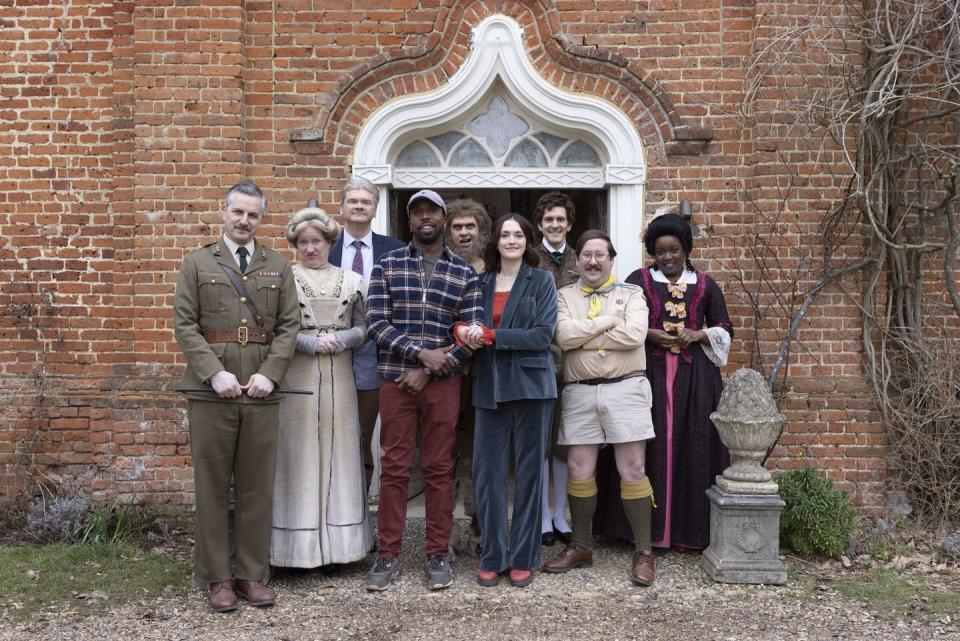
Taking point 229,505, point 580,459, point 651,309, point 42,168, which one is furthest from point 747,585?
point 42,168

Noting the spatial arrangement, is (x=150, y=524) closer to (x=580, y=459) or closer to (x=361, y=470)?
(x=361, y=470)

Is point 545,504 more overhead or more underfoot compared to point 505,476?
more underfoot

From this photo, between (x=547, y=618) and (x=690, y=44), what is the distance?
4.23 m

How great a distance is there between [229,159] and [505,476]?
10.2 feet

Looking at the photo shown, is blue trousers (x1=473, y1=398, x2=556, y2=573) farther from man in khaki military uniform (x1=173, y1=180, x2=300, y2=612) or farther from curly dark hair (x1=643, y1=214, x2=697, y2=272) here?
curly dark hair (x1=643, y1=214, x2=697, y2=272)

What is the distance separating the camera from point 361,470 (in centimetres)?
454

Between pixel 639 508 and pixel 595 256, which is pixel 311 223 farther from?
pixel 639 508

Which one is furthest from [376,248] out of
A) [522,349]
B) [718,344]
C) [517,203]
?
[517,203]

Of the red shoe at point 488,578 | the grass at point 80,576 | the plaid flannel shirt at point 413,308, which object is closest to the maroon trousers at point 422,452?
the plaid flannel shirt at point 413,308

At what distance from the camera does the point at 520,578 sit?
173 inches

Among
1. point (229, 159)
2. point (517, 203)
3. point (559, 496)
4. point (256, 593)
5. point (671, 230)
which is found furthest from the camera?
point (517, 203)

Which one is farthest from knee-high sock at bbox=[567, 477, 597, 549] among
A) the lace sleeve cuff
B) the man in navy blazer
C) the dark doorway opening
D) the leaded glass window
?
the leaded glass window

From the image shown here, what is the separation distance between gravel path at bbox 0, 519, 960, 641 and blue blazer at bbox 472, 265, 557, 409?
111 cm

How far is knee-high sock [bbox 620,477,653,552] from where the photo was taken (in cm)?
457
